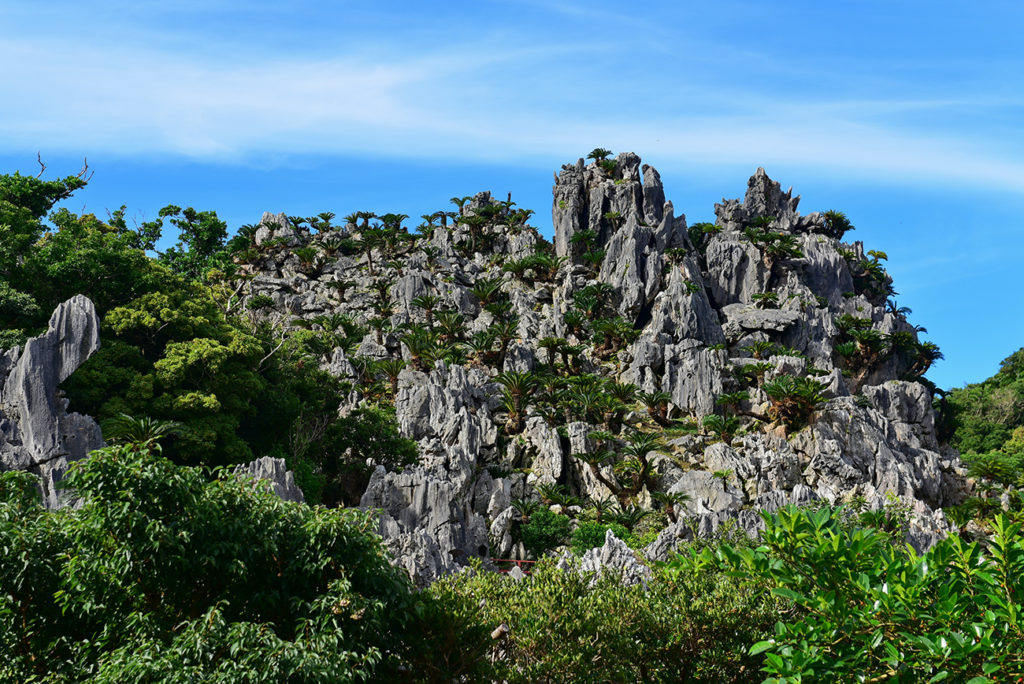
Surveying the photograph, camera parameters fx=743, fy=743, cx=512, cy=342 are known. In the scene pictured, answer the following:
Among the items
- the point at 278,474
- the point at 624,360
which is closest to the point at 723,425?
the point at 624,360

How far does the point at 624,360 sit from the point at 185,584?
50.1m

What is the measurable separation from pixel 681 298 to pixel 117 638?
192 feet

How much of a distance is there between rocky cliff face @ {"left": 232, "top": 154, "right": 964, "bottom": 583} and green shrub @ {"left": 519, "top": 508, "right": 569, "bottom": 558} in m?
0.84

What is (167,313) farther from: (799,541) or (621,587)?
(799,541)

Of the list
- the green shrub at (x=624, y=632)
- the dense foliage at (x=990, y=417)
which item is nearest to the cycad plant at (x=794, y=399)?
the dense foliage at (x=990, y=417)

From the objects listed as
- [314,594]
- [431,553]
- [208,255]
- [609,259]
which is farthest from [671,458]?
[208,255]

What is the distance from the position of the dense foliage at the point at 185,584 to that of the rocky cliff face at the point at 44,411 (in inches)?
678

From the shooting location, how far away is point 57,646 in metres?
13.2

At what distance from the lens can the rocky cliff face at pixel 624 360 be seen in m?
41.8

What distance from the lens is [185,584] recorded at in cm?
1382

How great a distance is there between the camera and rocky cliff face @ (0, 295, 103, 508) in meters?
29.5

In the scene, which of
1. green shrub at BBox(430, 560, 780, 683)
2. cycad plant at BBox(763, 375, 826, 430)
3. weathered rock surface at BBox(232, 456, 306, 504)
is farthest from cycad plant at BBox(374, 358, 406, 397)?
green shrub at BBox(430, 560, 780, 683)

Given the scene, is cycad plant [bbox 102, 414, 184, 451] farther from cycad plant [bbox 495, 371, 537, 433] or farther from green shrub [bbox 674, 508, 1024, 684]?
cycad plant [bbox 495, 371, 537, 433]

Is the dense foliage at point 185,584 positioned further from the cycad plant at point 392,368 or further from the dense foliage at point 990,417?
the dense foliage at point 990,417
